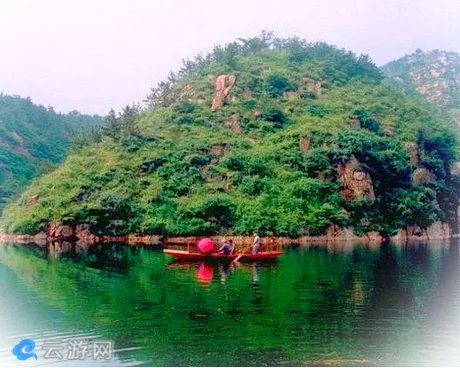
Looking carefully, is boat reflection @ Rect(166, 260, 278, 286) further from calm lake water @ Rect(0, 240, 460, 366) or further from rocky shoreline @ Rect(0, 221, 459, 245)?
rocky shoreline @ Rect(0, 221, 459, 245)

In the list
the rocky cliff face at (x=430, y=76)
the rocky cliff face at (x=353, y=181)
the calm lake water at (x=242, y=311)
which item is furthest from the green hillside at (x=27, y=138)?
the rocky cliff face at (x=430, y=76)

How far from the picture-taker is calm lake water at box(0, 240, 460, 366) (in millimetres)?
9258

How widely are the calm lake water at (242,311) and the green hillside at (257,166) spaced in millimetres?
15584

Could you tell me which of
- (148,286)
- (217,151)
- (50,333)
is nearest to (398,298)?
(148,286)

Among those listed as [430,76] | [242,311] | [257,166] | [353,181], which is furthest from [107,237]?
[430,76]

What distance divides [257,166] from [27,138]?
116ft

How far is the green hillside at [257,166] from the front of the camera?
3719 cm

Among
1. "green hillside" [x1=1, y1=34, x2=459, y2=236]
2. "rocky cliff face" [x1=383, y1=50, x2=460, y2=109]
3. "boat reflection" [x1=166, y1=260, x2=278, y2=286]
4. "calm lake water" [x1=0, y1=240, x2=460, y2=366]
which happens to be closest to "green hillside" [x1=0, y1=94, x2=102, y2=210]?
"green hillside" [x1=1, y1=34, x2=459, y2=236]

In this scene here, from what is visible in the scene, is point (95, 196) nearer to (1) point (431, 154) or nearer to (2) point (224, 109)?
(2) point (224, 109)

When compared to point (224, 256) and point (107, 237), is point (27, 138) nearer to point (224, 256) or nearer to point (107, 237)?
point (107, 237)

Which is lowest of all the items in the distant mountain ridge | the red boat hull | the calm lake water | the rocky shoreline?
the calm lake water

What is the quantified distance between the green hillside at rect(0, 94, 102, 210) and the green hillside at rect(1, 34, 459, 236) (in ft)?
41.3

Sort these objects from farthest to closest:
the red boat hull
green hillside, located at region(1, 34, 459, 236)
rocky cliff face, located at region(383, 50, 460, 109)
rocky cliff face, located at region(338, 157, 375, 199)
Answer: rocky cliff face, located at region(383, 50, 460, 109)
rocky cliff face, located at region(338, 157, 375, 199)
green hillside, located at region(1, 34, 459, 236)
the red boat hull

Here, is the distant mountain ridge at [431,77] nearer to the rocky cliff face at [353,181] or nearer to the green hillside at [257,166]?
the green hillside at [257,166]
